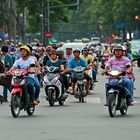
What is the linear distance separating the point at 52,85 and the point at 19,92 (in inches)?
138

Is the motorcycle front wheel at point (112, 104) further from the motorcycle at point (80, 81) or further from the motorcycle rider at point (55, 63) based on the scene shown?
the motorcycle at point (80, 81)

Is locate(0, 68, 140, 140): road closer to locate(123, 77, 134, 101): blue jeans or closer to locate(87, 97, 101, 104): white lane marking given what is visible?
locate(123, 77, 134, 101): blue jeans

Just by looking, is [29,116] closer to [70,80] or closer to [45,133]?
[45,133]

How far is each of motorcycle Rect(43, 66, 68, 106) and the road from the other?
0.29 meters

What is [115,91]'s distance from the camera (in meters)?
18.4

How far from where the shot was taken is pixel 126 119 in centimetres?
1802

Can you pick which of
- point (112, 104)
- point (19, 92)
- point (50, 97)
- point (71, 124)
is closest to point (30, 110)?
point (19, 92)

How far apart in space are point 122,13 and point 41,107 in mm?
96705

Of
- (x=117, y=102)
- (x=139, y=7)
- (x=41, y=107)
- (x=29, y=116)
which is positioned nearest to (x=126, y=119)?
(x=117, y=102)

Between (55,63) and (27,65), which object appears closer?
(27,65)

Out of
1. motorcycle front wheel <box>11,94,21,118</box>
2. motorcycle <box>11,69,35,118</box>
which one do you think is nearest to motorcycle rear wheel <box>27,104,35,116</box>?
motorcycle <box>11,69,35,118</box>

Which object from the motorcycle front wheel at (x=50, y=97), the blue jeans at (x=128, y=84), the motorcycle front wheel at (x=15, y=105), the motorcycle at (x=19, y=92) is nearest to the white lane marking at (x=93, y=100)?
the motorcycle front wheel at (x=50, y=97)

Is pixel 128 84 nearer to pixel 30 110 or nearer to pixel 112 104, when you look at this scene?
pixel 112 104

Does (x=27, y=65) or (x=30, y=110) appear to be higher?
(x=27, y=65)
